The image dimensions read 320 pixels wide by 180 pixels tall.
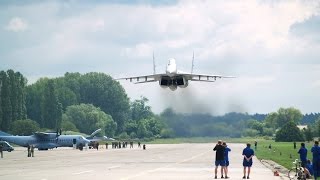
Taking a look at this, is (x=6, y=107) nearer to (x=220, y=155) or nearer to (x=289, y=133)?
(x=289, y=133)

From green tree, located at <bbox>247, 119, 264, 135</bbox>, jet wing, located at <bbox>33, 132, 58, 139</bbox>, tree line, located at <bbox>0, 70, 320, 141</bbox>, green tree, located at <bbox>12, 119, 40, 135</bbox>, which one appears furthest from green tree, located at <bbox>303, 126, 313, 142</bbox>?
jet wing, located at <bbox>33, 132, 58, 139</bbox>

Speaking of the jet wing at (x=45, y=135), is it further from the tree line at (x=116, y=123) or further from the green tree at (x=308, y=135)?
the green tree at (x=308, y=135)

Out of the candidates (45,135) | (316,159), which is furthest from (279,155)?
(45,135)

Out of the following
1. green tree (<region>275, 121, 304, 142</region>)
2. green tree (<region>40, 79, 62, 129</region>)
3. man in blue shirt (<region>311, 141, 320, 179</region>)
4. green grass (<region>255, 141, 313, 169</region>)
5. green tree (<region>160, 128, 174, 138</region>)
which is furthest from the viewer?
green tree (<region>40, 79, 62, 129</region>)

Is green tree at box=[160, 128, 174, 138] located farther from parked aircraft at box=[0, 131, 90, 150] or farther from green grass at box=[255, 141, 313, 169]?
parked aircraft at box=[0, 131, 90, 150]

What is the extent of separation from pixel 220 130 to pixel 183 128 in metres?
4.13

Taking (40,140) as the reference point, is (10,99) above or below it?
above

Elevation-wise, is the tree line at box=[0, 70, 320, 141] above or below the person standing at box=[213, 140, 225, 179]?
above

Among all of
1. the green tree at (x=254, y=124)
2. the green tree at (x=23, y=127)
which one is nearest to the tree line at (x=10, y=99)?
the green tree at (x=23, y=127)

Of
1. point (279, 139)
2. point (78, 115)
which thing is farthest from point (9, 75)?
point (279, 139)

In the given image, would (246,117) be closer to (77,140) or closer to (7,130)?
(77,140)

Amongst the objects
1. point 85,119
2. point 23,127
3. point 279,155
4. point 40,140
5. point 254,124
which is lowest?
point 279,155

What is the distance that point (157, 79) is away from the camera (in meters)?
63.9

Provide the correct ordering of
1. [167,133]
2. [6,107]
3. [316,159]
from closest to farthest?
[316,159] < [167,133] < [6,107]
